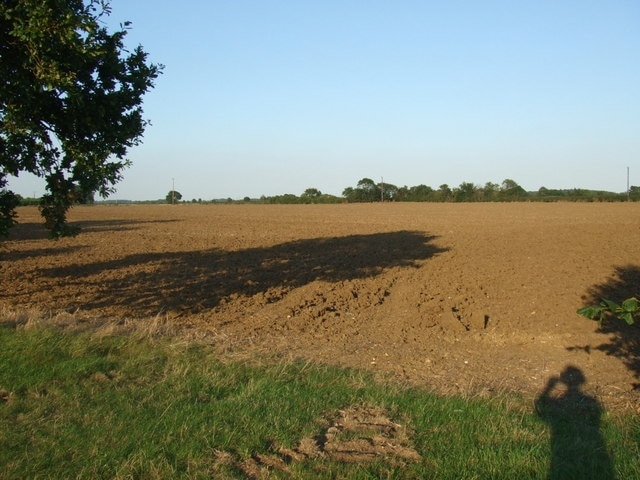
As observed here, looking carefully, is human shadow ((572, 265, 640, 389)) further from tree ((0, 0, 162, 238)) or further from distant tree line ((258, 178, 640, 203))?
distant tree line ((258, 178, 640, 203))

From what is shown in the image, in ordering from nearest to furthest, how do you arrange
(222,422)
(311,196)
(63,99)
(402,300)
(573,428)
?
(222,422) < (573,428) < (63,99) < (402,300) < (311,196)

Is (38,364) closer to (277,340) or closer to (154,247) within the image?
(277,340)

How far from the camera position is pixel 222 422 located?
5.34 meters

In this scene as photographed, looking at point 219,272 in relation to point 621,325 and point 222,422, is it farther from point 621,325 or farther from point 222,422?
point 222,422

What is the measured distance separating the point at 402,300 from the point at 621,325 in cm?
384

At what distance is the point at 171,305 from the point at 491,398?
301 inches

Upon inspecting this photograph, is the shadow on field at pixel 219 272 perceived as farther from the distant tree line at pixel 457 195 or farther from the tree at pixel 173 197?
the tree at pixel 173 197

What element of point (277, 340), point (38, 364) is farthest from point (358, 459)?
point (277, 340)

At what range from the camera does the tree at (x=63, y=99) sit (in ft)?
26.5

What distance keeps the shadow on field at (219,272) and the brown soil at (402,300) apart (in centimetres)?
5

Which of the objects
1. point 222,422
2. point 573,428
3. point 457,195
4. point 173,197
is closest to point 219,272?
point 222,422

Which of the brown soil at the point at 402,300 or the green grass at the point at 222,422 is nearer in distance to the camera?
the green grass at the point at 222,422

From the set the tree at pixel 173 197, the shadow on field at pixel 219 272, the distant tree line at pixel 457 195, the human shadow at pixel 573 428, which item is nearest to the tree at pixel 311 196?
the distant tree line at pixel 457 195

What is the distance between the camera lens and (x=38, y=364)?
6961mm
